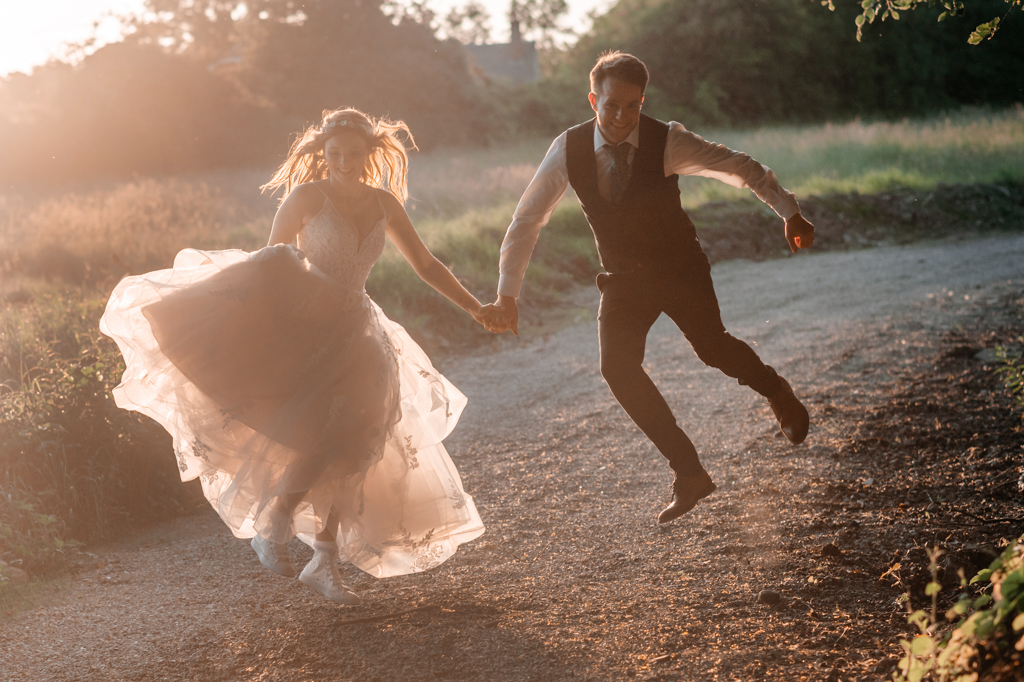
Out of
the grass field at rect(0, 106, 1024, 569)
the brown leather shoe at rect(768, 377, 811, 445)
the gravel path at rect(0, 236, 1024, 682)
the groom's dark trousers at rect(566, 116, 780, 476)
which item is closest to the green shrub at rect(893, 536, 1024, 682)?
the gravel path at rect(0, 236, 1024, 682)

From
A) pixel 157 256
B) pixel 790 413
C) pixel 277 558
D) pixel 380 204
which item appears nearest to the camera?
pixel 277 558

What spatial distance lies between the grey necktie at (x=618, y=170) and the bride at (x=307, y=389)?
1.14 meters

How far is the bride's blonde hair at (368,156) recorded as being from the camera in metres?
4.23

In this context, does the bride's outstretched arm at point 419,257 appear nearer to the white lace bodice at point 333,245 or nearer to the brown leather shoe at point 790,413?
the white lace bodice at point 333,245

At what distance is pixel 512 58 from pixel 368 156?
52616 mm

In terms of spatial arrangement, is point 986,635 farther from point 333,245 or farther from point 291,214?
point 291,214

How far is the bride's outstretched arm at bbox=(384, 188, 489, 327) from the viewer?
4363 mm

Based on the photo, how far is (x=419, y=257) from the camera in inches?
176

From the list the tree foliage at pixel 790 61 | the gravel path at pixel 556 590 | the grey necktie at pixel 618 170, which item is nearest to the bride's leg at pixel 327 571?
the gravel path at pixel 556 590

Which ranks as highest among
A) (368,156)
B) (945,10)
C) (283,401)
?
(945,10)

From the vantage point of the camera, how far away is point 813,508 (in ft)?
14.9

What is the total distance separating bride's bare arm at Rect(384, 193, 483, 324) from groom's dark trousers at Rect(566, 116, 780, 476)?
2.53 ft

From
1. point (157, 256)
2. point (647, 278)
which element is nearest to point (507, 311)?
point (647, 278)

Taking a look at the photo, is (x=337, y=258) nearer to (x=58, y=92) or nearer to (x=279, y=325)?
(x=279, y=325)
